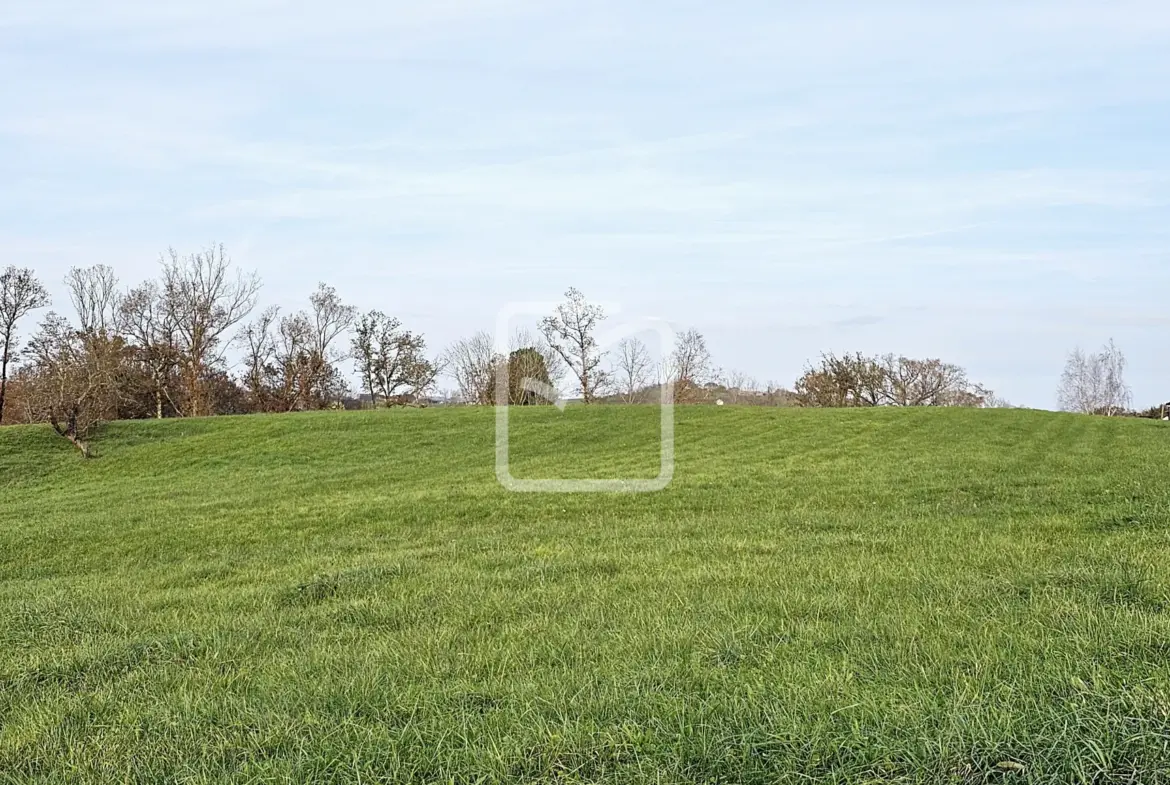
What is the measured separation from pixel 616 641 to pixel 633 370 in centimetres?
3226

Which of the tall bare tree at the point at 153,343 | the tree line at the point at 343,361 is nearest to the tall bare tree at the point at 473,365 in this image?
the tree line at the point at 343,361

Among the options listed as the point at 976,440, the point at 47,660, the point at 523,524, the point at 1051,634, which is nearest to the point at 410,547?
the point at 523,524

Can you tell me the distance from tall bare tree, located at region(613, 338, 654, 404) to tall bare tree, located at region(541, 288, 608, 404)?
117cm

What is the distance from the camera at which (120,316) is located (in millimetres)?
45000

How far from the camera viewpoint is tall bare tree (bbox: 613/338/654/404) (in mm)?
34688

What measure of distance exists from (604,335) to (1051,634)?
A: 27.7 metres

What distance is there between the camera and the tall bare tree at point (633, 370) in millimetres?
34688

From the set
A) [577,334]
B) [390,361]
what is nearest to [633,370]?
[577,334]

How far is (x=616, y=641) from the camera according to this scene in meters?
3.98

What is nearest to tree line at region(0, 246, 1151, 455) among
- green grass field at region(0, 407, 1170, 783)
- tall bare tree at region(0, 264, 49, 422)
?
tall bare tree at region(0, 264, 49, 422)

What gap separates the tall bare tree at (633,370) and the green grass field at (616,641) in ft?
75.9

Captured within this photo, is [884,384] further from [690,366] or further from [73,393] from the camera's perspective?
[73,393]

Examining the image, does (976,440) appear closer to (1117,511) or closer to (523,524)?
(1117,511)

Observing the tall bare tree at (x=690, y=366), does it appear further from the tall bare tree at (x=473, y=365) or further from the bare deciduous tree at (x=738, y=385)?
the tall bare tree at (x=473, y=365)
